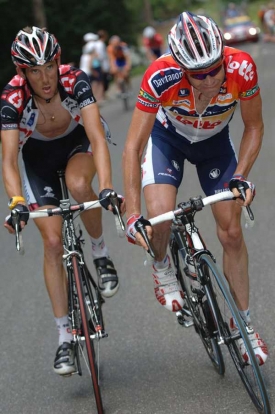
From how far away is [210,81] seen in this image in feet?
15.4

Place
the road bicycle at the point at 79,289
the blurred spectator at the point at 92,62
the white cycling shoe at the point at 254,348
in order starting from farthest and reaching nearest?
the blurred spectator at the point at 92,62
the road bicycle at the point at 79,289
the white cycling shoe at the point at 254,348

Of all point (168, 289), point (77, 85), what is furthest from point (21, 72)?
point (168, 289)

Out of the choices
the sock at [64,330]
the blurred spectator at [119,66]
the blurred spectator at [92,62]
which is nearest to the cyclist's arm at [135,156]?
the sock at [64,330]

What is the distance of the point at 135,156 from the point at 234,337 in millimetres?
1143

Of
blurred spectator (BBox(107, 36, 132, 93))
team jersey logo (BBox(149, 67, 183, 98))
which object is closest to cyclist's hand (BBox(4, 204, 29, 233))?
team jersey logo (BBox(149, 67, 183, 98))

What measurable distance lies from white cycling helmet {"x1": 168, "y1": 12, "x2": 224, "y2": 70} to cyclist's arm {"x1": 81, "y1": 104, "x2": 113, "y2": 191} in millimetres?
873

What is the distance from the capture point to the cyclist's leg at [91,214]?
5.54 metres

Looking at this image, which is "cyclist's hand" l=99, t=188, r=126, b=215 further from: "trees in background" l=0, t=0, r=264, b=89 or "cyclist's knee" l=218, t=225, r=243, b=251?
"trees in background" l=0, t=0, r=264, b=89

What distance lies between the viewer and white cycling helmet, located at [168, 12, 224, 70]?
458 centimetres

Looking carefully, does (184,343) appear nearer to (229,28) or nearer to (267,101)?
(267,101)

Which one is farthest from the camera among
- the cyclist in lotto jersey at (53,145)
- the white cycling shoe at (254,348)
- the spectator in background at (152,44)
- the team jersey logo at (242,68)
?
the spectator in background at (152,44)

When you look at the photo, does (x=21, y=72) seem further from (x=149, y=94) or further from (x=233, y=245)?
(x=233, y=245)

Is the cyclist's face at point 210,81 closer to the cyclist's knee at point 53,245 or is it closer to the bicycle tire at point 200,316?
the bicycle tire at point 200,316

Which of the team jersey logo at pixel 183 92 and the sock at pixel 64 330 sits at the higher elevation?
the team jersey logo at pixel 183 92
